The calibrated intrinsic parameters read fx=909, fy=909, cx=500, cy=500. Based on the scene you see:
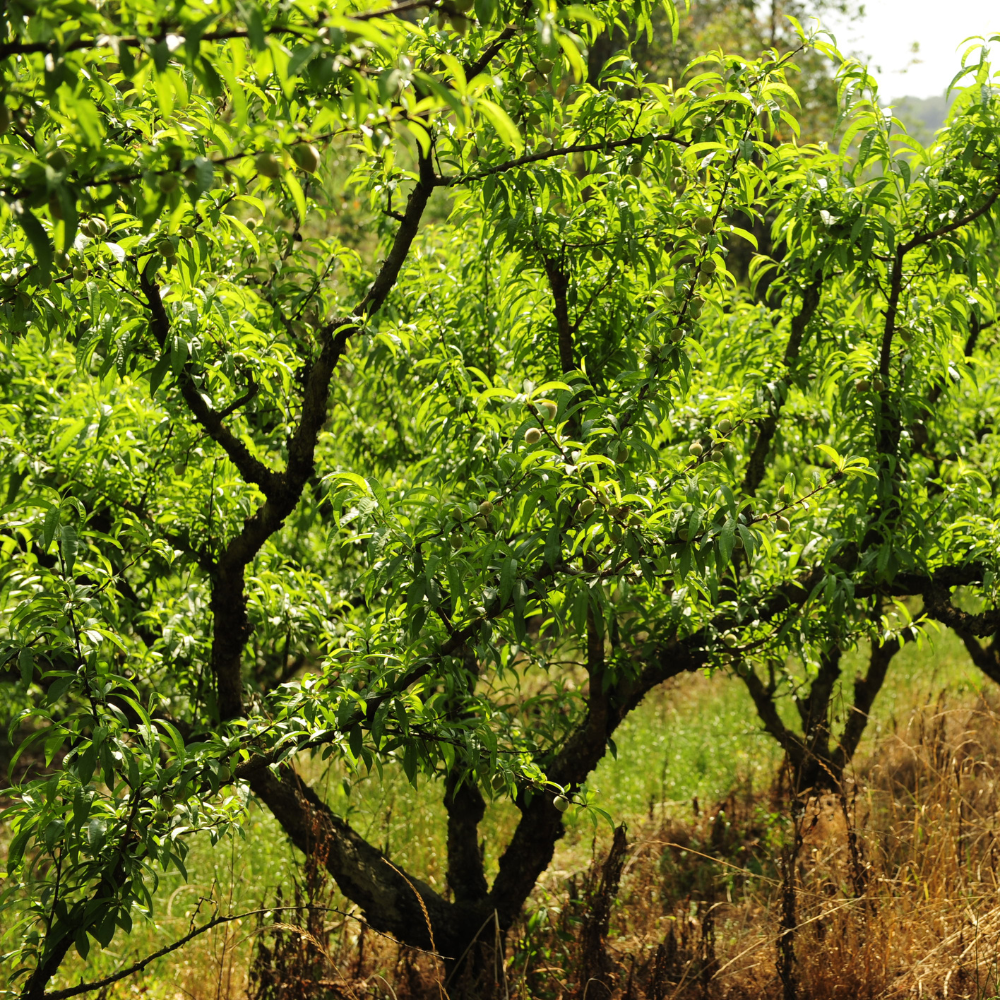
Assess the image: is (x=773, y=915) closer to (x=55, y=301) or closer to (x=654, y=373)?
(x=654, y=373)

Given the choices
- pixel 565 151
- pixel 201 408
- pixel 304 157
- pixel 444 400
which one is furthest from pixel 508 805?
pixel 304 157

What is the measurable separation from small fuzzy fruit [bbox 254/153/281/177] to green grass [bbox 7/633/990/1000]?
178 cm

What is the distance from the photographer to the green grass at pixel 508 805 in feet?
12.4

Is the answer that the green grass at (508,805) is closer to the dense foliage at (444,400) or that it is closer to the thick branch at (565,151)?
the dense foliage at (444,400)

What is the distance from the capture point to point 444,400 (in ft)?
9.26

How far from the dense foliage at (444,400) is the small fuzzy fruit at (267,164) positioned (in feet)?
0.09

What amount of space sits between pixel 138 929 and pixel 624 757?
321 cm

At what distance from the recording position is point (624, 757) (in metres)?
6.21

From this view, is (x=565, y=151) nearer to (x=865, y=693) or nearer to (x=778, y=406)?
(x=778, y=406)

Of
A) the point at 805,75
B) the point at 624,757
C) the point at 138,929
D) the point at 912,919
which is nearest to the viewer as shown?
the point at 912,919

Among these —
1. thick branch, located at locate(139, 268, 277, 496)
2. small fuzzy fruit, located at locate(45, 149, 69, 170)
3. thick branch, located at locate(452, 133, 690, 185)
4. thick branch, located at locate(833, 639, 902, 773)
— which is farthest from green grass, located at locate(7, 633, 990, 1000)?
small fuzzy fruit, located at locate(45, 149, 69, 170)

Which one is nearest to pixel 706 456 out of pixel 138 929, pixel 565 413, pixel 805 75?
pixel 565 413

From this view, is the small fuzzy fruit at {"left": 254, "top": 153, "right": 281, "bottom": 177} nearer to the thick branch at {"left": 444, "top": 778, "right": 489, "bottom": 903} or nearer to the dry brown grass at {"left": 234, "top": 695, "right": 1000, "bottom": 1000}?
the dry brown grass at {"left": 234, "top": 695, "right": 1000, "bottom": 1000}

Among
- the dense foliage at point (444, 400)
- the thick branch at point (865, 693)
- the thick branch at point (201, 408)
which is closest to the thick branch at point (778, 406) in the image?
the dense foliage at point (444, 400)
